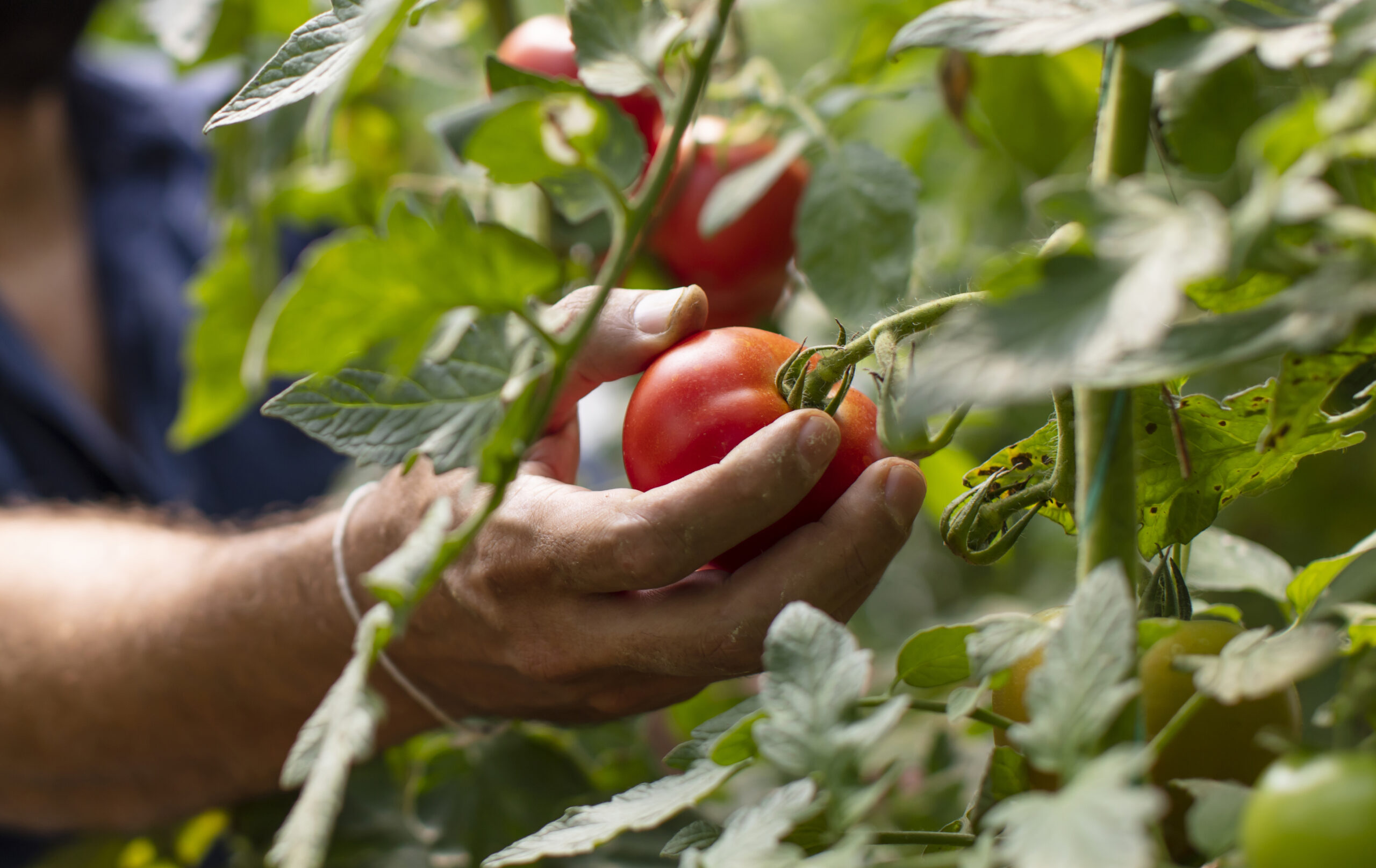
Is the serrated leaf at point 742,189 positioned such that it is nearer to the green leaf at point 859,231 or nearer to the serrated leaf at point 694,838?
the green leaf at point 859,231

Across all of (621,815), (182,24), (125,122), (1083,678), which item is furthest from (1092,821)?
(125,122)

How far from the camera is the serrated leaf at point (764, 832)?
0.24 meters

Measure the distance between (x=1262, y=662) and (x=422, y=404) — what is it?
0.26m

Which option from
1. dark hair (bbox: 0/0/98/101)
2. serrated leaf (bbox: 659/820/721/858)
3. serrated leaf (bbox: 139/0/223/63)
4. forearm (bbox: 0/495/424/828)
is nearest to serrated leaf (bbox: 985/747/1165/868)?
serrated leaf (bbox: 659/820/721/858)

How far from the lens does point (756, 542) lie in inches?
16.9

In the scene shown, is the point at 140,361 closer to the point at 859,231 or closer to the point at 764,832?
the point at 859,231

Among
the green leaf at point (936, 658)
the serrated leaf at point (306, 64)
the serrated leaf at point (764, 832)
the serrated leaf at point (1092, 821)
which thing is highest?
the serrated leaf at point (306, 64)

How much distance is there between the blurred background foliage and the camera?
1.96 feet

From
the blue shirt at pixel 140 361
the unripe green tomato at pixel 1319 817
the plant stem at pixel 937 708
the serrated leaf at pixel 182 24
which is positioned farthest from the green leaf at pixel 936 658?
the blue shirt at pixel 140 361

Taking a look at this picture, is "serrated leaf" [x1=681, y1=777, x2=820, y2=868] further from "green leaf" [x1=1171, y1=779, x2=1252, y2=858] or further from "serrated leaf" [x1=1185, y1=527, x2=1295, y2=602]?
"serrated leaf" [x1=1185, y1=527, x2=1295, y2=602]

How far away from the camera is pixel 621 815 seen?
30cm

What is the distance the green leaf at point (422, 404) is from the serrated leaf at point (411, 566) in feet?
0.21

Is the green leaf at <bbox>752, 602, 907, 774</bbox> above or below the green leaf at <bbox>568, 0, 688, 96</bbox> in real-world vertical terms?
below

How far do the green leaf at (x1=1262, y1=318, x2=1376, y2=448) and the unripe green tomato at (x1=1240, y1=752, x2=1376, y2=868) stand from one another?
9 centimetres
